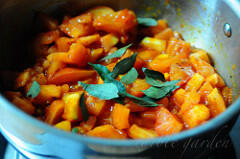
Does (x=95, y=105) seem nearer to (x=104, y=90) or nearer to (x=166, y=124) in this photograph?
(x=104, y=90)

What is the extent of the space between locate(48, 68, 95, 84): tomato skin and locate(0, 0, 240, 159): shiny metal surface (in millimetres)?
364

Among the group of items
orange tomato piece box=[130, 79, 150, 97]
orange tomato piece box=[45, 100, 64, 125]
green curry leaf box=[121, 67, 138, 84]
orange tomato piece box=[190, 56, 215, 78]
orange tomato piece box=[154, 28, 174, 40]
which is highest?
orange tomato piece box=[154, 28, 174, 40]

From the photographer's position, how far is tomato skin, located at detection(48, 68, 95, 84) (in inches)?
69.7

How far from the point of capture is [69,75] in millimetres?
1780

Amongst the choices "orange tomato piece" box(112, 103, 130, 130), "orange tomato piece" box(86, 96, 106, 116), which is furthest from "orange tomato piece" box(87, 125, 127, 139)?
"orange tomato piece" box(86, 96, 106, 116)

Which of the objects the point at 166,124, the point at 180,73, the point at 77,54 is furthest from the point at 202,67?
the point at 77,54

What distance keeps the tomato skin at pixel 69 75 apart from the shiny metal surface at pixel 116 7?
0.36 metres

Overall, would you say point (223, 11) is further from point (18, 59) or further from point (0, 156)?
point (0, 156)

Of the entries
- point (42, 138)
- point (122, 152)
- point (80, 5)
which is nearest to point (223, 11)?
point (80, 5)

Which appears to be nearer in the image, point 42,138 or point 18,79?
point 42,138

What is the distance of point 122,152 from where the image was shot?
41.4 inches

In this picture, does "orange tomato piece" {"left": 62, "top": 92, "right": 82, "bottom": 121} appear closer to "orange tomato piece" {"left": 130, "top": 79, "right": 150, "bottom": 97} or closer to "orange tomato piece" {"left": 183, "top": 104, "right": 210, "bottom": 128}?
"orange tomato piece" {"left": 130, "top": 79, "right": 150, "bottom": 97}

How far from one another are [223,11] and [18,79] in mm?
1409

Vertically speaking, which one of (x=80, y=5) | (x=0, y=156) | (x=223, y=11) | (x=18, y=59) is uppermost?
(x=223, y=11)
